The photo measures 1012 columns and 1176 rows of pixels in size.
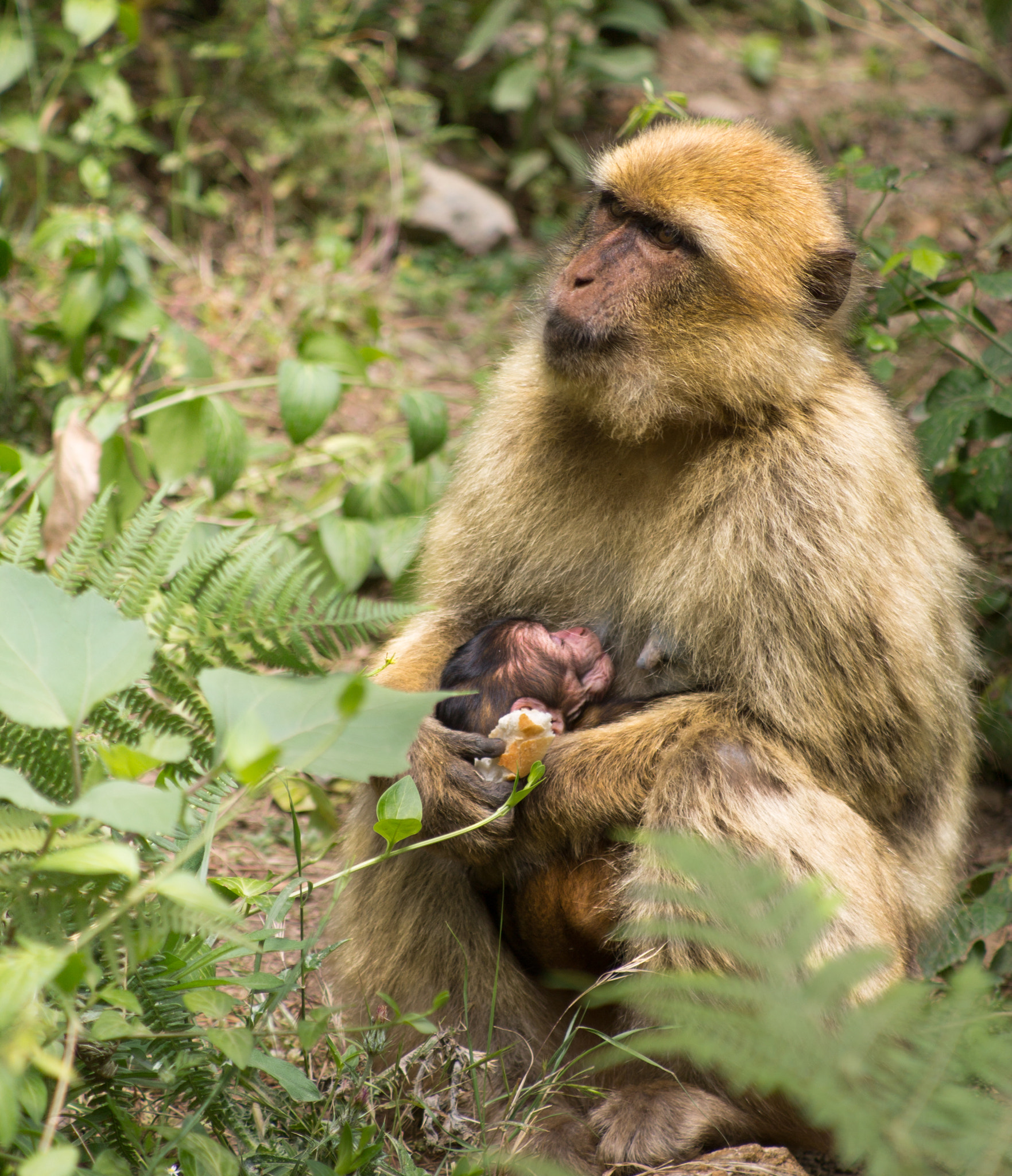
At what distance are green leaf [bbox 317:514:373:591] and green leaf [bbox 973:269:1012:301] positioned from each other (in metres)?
1.97

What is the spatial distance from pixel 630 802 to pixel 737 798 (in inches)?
8.6

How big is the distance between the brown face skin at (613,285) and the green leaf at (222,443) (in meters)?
1.24

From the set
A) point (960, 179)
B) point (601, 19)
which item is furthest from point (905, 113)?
point (601, 19)

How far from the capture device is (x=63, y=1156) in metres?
1.16

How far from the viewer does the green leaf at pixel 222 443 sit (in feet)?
10.8

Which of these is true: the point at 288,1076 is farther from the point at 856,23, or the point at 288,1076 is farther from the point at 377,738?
the point at 856,23

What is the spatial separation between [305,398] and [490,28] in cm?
435

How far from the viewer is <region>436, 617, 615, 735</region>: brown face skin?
94.0 inches

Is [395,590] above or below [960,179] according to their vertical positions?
below

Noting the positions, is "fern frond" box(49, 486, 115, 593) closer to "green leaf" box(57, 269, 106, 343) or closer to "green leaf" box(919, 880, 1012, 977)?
"green leaf" box(57, 269, 106, 343)

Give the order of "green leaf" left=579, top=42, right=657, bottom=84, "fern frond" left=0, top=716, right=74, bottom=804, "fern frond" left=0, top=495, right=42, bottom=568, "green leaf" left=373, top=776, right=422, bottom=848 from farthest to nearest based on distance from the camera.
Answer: "green leaf" left=579, top=42, right=657, bottom=84, "fern frond" left=0, top=495, right=42, bottom=568, "green leaf" left=373, top=776, right=422, bottom=848, "fern frond" left=0, top=716, right=74, bottom=804

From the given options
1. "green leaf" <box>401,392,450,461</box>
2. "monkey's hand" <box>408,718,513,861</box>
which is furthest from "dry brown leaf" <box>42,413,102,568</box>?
"monkey's hand" <box>408,718,513,861</box>

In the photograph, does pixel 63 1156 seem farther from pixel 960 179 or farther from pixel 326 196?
pixel 960 179

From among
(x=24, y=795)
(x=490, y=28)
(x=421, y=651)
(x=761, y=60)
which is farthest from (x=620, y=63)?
(x=24, y=795)
